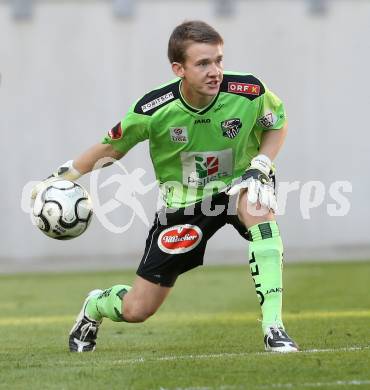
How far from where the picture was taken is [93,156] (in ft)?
23.1

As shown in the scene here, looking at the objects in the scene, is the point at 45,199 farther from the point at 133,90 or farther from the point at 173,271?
the point at 133,90

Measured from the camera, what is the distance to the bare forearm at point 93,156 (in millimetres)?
6980

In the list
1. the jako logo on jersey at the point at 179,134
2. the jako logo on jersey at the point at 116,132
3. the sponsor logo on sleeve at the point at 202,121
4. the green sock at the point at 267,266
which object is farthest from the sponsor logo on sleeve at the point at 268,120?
the jako logo on jersey at the point at 116,132

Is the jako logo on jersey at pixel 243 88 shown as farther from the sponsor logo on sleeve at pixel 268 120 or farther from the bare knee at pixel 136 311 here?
the bare knee at pixel 136 311

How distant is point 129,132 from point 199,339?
5.32ft

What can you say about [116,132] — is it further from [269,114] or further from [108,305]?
[108,305]

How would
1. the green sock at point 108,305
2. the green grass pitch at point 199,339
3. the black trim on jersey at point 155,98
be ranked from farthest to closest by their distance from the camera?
1. the green sock at point 108,305
2. the black trim on jersey at point 155,98
3. the green grass pitch at point 199,339

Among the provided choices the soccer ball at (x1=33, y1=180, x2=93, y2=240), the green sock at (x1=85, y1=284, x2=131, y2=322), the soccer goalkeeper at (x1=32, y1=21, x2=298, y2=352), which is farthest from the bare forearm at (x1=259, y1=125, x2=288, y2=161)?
the green sock at (x1=85, y1=284, x2=131, y2=322)

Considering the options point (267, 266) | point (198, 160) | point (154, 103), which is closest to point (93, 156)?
point (154, 103)

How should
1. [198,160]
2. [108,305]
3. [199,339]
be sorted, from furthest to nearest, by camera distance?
1. [199,339]
2. [108,305]
3. [198,160]

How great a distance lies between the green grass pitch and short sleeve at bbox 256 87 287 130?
127 cm

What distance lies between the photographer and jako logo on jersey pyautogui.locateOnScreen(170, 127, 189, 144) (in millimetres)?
6844

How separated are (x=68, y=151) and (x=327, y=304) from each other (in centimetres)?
828

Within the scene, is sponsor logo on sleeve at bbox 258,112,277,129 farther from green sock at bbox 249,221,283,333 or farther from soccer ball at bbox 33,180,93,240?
soccer ball at bbox 33,180,93,240
